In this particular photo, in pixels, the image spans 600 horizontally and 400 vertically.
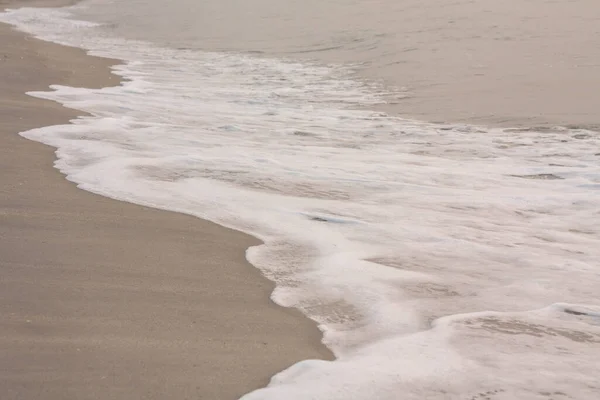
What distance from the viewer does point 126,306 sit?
243cm

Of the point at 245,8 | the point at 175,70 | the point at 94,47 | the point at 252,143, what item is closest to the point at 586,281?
the point at 252,143

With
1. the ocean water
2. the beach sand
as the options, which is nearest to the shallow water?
the ocean water

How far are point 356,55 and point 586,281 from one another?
786cm

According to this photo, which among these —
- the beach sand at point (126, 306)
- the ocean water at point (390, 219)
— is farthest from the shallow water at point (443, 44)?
the beach sand at point (126, 306)

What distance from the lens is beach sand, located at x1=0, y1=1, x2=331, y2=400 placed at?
1991mm

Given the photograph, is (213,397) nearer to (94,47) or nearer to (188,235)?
(188,235)

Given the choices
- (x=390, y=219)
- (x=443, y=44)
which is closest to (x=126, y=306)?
(x=390, y=219)

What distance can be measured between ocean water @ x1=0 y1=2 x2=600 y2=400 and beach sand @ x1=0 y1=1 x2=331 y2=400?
0.36 ft

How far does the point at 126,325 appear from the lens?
2.29 metres

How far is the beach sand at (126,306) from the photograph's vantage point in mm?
1991

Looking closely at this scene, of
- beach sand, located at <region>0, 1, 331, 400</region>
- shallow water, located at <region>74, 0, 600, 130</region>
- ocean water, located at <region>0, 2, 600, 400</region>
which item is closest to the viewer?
beach sand, located at <region>0, 1, 331, 400</region>

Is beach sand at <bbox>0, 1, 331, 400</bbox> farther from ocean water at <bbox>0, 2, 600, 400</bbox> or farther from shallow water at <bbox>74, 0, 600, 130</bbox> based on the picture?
shallow water at <bbox>74, 0, 600, 130</bbox>

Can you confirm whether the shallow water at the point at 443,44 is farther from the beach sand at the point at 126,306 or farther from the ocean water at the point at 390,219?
the beach sand at the point at 126,306

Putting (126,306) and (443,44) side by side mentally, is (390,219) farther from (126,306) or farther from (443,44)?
(443,44)
